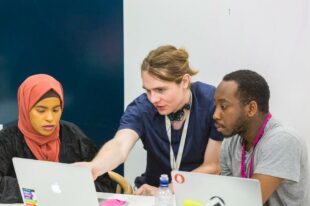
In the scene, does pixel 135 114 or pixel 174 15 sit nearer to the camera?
pixel 135 114

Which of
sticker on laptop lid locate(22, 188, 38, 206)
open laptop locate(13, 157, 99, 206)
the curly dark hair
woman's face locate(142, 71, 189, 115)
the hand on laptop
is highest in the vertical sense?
the curly dark hair

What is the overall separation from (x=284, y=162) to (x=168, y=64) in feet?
2.64

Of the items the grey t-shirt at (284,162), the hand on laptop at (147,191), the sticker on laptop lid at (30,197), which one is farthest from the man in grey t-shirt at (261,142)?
the sticker on laptop lid at (30,197)

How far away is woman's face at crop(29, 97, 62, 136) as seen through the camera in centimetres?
235

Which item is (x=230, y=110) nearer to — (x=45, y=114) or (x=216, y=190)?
(x=216, y=190)

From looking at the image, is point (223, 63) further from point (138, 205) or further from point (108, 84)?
point (138, 205)

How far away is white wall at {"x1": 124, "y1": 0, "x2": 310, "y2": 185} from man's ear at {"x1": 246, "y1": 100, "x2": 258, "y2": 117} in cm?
76

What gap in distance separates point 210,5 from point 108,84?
36.9 inches

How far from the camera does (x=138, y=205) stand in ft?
6.64

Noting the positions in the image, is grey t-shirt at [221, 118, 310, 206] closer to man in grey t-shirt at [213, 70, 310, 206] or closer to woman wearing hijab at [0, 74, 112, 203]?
man in grey t-shirt at [213, 70, 310, 206]

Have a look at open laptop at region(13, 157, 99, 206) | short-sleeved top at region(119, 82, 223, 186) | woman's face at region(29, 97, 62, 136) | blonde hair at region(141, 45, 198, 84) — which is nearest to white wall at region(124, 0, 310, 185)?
short-sleeved top at region(119, 82, 223, 186)

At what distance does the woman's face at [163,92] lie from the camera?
234 centimetres

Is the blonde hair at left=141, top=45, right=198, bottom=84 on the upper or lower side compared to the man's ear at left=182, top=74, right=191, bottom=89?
upper

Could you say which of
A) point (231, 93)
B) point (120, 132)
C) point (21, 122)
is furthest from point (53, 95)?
point (231, 93)
